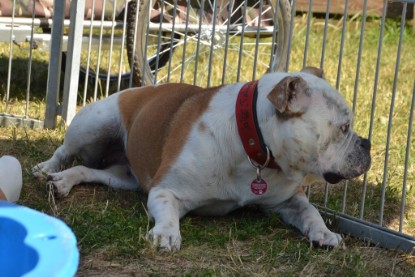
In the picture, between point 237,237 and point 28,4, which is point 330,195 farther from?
point 28,4

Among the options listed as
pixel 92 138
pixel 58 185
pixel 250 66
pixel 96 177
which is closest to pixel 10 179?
pixel 58 185

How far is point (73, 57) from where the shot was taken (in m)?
6.14

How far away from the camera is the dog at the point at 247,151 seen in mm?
4125

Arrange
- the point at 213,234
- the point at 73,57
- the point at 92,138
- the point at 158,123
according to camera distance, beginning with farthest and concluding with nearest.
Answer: the point at 73,57
the point at 92,138
the point at 158,123
the point at 213,234

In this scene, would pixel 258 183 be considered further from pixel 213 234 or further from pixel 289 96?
pixel 289 96

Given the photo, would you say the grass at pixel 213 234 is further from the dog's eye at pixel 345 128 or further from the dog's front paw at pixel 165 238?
the dog's eye at pixel 345 128

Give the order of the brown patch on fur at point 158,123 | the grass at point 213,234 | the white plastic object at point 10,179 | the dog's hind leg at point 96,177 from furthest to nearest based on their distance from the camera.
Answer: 1. the dog's hind leg at point 96,177
2. the brown patch on fur at point 158,123
3. the white plastic object at point 10,179
4. the grass at point 213,234

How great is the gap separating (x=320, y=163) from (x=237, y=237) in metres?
0.54

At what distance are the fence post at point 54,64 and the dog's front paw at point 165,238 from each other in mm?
2328

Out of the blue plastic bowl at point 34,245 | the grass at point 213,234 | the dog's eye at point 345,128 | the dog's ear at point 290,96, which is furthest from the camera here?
the dog's eye at point 345,128

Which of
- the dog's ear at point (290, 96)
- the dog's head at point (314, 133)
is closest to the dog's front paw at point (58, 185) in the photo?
the dog's head at point (314, 133)

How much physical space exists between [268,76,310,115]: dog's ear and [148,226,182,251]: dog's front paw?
73 centimetres

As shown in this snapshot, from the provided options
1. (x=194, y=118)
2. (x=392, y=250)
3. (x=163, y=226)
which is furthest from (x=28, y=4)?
(x=392, y=250)

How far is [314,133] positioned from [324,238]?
1.69ft
